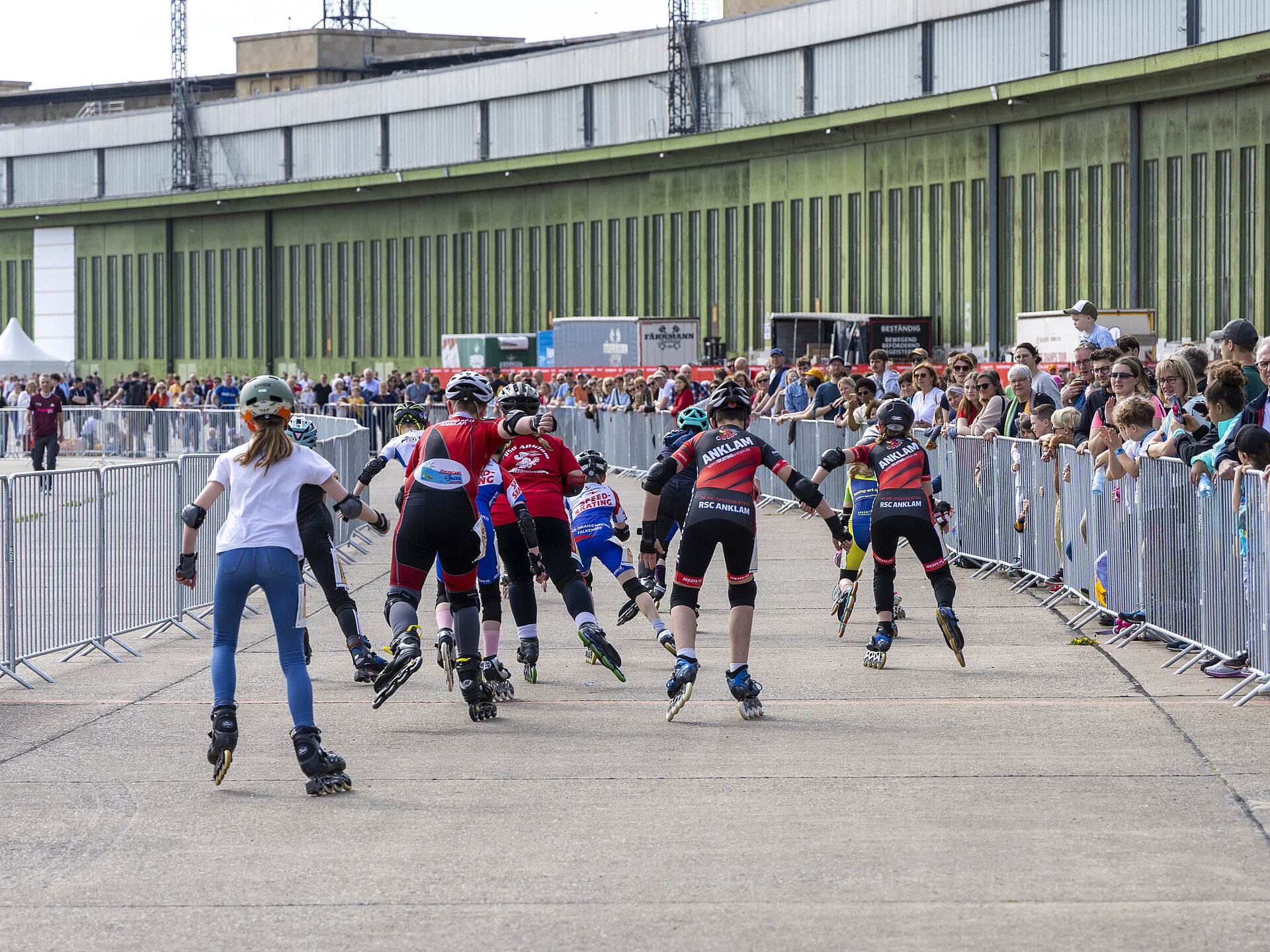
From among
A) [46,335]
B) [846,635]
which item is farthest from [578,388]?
[46,335]

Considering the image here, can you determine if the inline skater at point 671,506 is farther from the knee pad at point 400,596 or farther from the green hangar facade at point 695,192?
the green hangar facade at point 695,192

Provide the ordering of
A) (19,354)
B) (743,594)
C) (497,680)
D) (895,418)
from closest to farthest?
(743,594)
(497,680)
(895,418)
(19,354)

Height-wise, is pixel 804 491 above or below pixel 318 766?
above

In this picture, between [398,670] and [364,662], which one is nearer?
[398,670]

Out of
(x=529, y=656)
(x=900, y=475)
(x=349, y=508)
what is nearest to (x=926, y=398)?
(x=900, y=475)

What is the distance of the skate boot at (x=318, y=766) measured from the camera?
7.30 meters

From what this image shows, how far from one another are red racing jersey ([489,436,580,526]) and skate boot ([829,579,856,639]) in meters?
2.65

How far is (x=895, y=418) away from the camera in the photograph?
10938 mm

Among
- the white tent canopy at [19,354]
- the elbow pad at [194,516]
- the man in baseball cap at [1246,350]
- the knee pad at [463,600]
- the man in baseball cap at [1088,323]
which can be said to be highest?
the white tent canopy at [19,354]

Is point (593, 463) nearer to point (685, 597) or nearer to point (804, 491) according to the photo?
point (685, 597)

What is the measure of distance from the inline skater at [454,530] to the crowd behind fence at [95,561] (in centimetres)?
284

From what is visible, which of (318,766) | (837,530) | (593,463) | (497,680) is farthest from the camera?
(593,463)

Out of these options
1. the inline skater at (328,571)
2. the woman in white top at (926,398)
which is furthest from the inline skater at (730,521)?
the woman in white top at (926,398)

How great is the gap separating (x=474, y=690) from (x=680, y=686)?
1.12 metres
